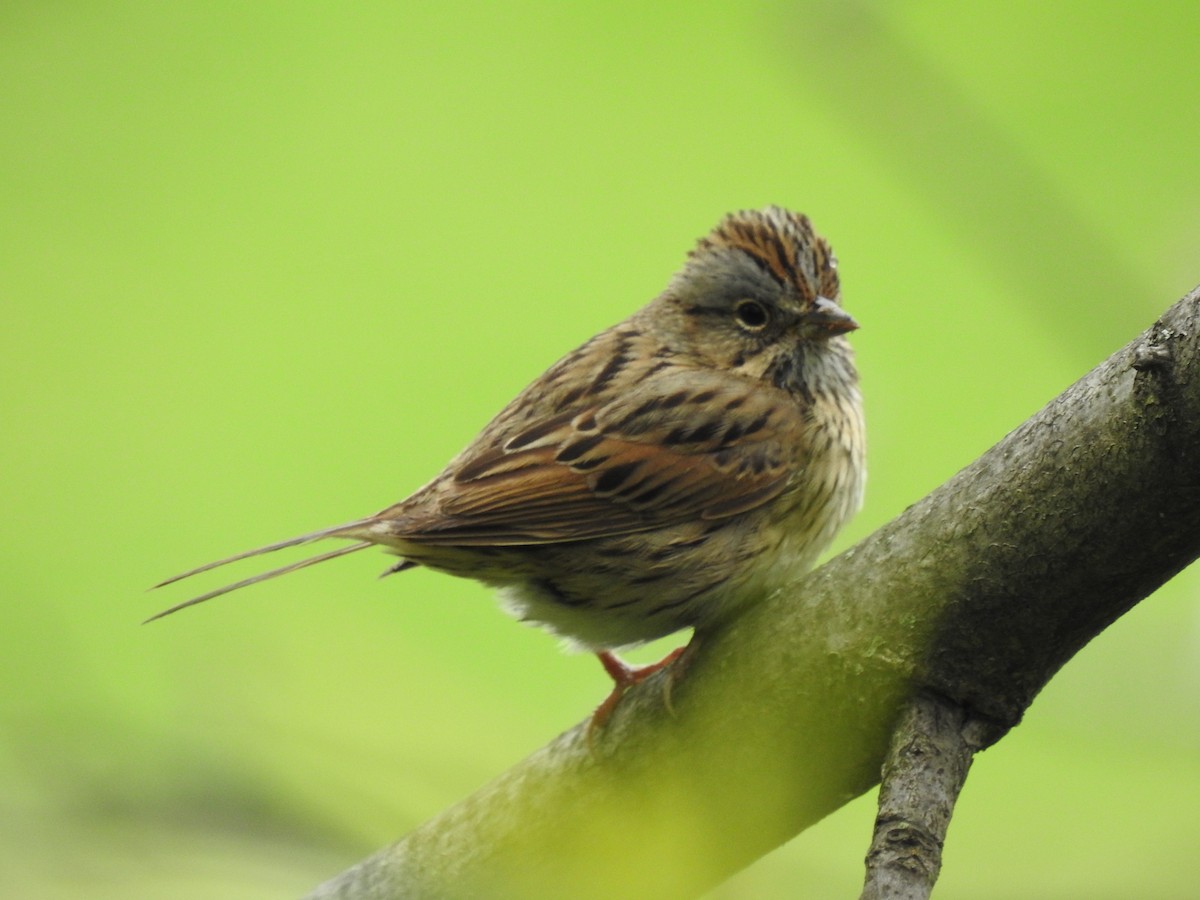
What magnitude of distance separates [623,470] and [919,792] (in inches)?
64.3

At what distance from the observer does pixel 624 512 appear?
149 inches

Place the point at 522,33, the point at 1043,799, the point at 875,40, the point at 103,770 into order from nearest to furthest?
the point at 103,770 → the point at 875,40 → the point at 1043,799 → the point at 522,33

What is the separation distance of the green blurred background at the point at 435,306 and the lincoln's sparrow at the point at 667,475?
232mm

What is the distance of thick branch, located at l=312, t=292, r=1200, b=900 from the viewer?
7.40 ft

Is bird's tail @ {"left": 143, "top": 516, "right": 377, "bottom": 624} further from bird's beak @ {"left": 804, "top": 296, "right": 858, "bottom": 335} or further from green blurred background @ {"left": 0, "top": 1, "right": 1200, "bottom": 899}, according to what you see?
bird's beak @ {"left": 804, "top": 296, "right": 858, "bottom": 335}

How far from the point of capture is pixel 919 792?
92.5 inches

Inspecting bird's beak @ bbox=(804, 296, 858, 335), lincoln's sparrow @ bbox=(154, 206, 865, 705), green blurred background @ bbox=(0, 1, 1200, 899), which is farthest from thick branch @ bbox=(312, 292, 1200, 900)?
bird's beak @ bbox=(804, 296, 858, 335)

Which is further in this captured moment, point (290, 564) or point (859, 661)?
point (290, 564)

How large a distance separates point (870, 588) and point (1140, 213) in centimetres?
171

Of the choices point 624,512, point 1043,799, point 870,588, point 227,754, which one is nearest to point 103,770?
point 227,754

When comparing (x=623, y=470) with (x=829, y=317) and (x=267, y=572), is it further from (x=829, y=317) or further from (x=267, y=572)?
(x=267, y=572)

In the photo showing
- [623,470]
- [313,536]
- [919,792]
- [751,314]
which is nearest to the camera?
[919,792]

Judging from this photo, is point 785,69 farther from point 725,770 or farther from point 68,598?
point 68,598

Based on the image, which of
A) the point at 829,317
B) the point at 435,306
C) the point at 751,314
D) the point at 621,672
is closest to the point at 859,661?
the point at 621,672
